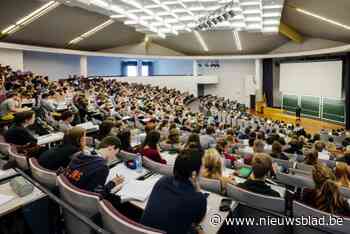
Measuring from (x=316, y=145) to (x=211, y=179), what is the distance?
5551 millimetres

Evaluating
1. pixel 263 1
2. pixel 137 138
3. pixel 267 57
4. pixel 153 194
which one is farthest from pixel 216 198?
pixel 267 57

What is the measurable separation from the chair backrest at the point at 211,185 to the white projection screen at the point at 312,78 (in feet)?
62.2

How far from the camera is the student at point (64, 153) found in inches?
141

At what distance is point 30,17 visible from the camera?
47.5 ft

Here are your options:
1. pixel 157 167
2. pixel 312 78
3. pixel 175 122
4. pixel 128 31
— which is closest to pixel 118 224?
pixel 157 167

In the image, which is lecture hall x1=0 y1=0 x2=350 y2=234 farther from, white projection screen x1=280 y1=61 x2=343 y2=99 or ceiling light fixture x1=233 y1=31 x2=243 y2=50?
ceiling light fixture x1=233 y1=31 x2=243 y2=50

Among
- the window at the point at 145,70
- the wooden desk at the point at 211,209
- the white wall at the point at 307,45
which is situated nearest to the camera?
the wooden desk at the point at 211,209

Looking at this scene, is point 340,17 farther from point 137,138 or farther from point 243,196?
point 243,196

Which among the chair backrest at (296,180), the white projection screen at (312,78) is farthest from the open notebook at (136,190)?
the white projection screen at (312,78)

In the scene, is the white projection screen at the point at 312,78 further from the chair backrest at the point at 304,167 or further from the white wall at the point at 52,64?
the white wall at the point at 52,64

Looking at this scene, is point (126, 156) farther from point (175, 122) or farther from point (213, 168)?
point (175, 122)

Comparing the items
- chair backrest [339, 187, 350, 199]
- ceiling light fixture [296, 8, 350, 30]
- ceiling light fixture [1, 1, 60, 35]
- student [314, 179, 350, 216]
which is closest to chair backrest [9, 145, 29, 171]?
student [314, 179, 350, 216]
